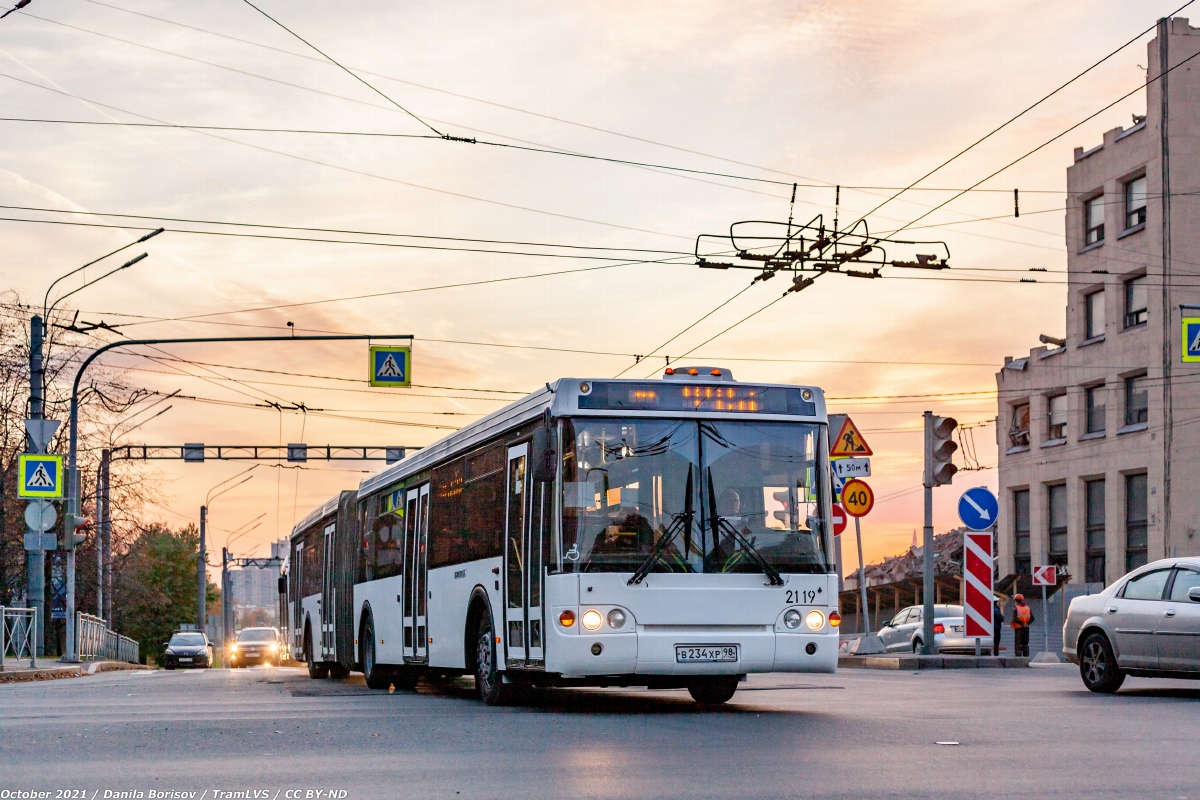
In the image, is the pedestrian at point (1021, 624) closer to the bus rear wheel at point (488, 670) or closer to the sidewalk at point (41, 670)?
the sidewalk at point (41, 670)

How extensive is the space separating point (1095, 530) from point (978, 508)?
28.9 m

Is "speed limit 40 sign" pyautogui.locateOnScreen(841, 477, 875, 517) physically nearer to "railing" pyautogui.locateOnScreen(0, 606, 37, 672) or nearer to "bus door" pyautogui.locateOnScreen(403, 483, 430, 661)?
"bus door" pyautogui.locateOnScreen(403, 483, 430, 661)

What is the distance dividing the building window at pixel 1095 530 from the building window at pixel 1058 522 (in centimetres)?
131

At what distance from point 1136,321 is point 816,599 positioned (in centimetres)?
3826

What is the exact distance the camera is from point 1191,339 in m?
27.1

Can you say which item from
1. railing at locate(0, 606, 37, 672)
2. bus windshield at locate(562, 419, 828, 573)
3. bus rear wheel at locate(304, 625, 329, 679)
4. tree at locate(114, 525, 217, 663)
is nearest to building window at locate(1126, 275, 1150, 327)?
bus rear wheel at locate(304, 625, 329, 679)

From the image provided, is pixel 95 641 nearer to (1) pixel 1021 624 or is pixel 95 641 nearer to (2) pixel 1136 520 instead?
(1) pixel 1021 624

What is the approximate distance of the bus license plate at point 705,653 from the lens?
13.0 meters

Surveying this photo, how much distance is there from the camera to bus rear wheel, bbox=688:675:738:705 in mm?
14836

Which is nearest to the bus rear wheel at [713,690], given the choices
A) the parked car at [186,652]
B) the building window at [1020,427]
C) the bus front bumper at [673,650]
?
the bus front bumper at [673,650]

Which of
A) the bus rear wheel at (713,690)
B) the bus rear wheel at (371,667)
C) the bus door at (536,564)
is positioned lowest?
the bus rear wheel at (371,667)

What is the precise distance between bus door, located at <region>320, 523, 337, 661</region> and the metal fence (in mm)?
13897

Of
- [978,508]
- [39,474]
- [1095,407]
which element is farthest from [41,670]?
[1095,407]

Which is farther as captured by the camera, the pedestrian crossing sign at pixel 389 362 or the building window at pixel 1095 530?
the building window at pixel 1095 530
